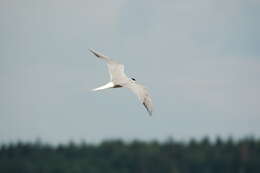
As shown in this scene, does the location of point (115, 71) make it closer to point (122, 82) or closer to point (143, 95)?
point (122, 82)

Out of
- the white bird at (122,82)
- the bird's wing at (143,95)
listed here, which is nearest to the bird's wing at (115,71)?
the white bird at (122,82)

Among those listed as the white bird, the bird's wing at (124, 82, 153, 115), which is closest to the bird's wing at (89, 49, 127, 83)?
the white bird

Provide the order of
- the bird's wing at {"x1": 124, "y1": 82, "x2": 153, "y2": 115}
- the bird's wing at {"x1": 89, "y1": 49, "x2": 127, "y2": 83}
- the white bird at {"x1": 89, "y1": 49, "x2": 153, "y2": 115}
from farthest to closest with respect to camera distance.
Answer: the bird's wing at {"x1": 89, "y1": 49, "x2": 127, "y2": 83} < the white bird at {"x1": 89, "y1": 49, "x2": 153, "y2": 115} < the bird's wing at {"x1": 124, "y1": 82, "x2": 153, "y2": 115}

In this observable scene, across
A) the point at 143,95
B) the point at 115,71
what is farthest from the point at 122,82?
the point at 143,95

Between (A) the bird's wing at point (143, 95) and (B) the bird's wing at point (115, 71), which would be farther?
(B) the bird's wing at point (115, 71)

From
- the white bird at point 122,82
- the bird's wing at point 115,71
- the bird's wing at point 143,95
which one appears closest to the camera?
the bird's wing at point 143,95

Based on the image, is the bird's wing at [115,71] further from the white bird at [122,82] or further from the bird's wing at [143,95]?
the bird's wing at [143,95]

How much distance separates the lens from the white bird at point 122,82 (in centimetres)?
2069

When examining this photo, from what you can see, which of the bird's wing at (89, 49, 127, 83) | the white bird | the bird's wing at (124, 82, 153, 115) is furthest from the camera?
the bird's wing at (89, 49, 127, 83)

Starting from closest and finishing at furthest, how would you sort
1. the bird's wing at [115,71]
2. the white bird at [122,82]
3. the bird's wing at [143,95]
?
the bird's wing at [143,95] → the white bird at [122,82] → the bird's wing at [115,71]

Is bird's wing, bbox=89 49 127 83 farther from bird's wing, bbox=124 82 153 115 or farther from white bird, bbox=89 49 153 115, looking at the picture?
bird's wing, bbox=124 82 153 115

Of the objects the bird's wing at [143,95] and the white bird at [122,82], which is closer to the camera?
the bird's wing at [143,95]

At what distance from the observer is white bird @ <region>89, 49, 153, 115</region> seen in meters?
20.7

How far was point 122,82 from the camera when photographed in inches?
886
